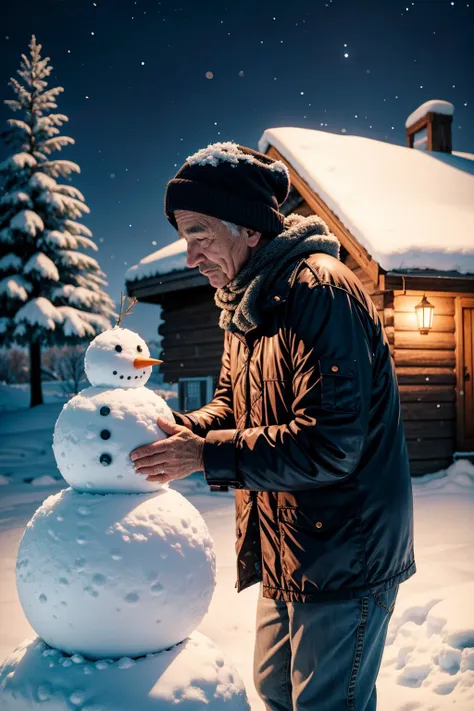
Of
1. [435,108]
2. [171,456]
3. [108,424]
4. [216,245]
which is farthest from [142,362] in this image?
[435,108]

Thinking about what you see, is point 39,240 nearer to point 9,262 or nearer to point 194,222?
point 9,262

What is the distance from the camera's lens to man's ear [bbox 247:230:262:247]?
179cm

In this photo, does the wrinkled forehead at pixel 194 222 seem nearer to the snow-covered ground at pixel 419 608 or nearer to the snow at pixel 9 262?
the snow-covered ground at pixel 419 608

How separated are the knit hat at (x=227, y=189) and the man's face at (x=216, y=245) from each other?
0.05 m

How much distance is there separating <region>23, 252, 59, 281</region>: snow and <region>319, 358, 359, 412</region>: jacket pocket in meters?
17.1

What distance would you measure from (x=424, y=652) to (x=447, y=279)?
536 cm

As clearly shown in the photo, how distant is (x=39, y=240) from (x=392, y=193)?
13.1m

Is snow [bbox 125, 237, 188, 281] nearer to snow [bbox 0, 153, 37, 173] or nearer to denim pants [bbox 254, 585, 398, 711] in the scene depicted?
snow [bbox 0, 153, 37, 173]

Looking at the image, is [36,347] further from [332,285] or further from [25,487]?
[332,285]

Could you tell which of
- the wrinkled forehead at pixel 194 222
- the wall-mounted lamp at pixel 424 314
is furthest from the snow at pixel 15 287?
the wrinkled forehead at pixel 194 222

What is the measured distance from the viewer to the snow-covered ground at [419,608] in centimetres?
272

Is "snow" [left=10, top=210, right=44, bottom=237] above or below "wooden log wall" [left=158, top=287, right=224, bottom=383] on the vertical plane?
above

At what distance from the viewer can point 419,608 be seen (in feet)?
11.4

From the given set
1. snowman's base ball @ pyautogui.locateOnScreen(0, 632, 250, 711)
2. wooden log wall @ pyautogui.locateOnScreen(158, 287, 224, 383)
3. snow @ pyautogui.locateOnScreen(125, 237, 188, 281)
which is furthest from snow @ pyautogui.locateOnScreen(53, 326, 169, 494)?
wooden log wall @ pyautogui.locateOnScreen(158, 287, 224, 383)
